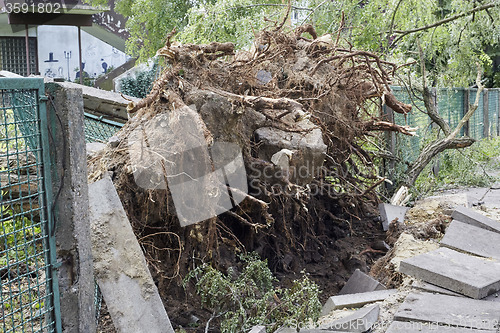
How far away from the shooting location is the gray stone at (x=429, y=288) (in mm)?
3596

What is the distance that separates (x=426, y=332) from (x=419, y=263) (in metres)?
0.98

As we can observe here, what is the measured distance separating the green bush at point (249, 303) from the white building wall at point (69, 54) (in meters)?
19.5

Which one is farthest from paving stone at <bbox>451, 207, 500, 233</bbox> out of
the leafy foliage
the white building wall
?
the white building wall

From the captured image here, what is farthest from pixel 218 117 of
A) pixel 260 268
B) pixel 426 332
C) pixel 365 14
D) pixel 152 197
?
pixel 365 14

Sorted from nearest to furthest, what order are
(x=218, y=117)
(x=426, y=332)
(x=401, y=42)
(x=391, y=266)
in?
1. (x=426, y=332)
2. (x=218, y=117)
3. (x=391, y=266)
4. (x=401, y=42)

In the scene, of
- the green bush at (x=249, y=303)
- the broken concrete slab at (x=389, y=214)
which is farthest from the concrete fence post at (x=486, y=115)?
the green bush at (x=249, y=303)

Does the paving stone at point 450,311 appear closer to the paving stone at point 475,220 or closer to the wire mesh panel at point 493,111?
the paving stone at point 475,220

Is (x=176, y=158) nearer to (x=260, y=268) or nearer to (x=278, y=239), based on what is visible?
(x=260, y=268)

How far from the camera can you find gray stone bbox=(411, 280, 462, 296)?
3596 millimetres

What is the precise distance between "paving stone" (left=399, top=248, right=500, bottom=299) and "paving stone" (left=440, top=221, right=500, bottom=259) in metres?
0.23

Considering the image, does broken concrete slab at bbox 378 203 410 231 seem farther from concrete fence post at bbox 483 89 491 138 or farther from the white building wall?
the white building wall

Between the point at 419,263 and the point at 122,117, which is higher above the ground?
the point at 122,117

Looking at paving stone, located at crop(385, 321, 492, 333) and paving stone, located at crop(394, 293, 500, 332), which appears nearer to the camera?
paving stone, located at crop(385, 321, 492, 333)

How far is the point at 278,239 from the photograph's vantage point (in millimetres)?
4969
